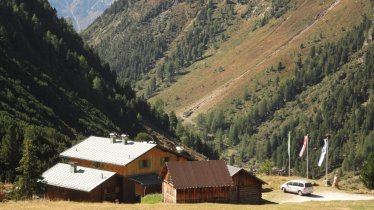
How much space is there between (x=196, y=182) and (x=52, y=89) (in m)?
89.1

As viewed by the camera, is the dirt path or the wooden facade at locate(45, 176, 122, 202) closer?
the wooden facade at locate(45, 176, 122, 202)

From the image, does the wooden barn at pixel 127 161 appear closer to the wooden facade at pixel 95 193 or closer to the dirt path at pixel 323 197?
the wooden facade at pixel 95 193

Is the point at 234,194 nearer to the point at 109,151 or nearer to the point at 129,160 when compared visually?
the point at 129,160

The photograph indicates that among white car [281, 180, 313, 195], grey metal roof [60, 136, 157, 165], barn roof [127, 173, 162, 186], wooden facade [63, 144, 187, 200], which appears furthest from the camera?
white car [281, 180, 313, 195]

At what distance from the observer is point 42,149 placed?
84.2 meters

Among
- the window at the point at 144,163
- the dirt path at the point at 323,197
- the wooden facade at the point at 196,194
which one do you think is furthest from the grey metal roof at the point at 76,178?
the dirt path at the point at 323,197

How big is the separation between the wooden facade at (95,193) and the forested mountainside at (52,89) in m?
10.9

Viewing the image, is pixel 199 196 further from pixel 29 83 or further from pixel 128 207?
pixel 29 83

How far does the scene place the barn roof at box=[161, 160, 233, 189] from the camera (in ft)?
199

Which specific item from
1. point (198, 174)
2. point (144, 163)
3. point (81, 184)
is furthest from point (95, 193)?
point (198, 174)

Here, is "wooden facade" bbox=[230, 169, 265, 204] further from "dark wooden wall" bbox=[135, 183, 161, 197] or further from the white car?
A: "dark wooden wall" bbox=[135, 183, 161, 197]

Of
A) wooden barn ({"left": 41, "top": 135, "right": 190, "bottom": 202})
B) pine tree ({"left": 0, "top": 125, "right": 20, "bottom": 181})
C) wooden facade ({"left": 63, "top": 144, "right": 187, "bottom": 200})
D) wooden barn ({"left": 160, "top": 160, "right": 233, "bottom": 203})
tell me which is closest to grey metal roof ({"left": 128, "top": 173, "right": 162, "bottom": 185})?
wooden barn ({"left": 41, "top": 135, "right": 190, "bottom": 202})

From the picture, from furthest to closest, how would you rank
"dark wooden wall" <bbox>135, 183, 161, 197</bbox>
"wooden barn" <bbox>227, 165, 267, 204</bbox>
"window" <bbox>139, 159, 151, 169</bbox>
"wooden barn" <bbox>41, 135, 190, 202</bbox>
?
"window" <bbox>139, 159, 151, 169</bbox>
"dark wooden wall" <bbox>135, 183, 161, 197</bbox>
"wooden barn" <bbox>41, 135, 190, 202</bbox>
"wooden barn" <bbox>227, 165, 267, 204</bbox>

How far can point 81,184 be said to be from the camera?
63312 mm
